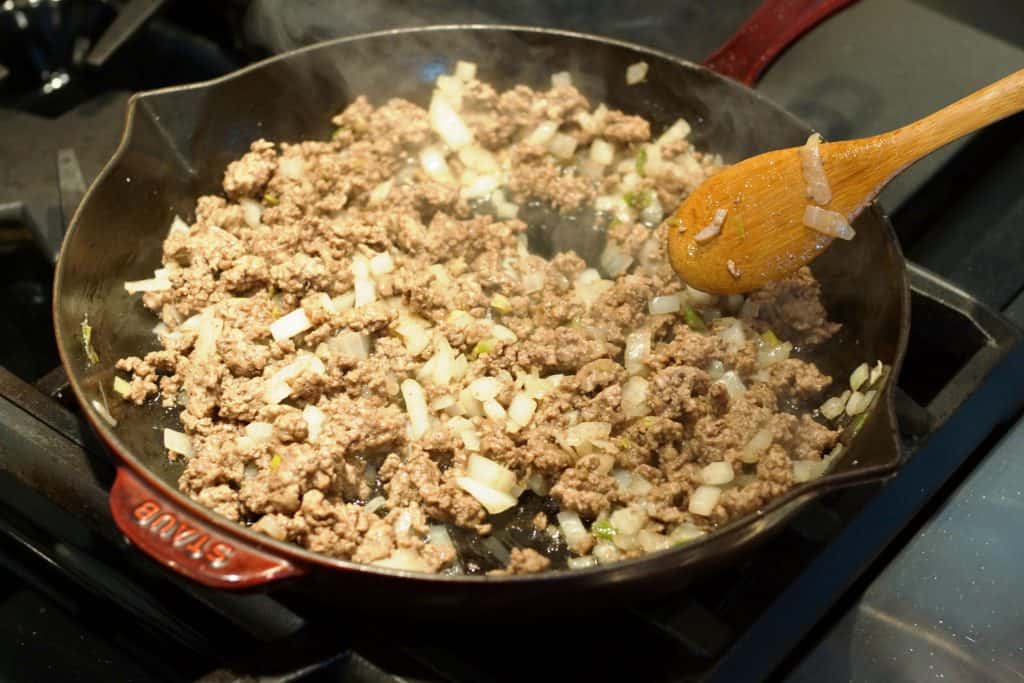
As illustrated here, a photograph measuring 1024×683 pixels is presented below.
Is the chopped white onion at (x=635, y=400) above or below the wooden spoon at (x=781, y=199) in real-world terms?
below

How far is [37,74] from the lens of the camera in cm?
317

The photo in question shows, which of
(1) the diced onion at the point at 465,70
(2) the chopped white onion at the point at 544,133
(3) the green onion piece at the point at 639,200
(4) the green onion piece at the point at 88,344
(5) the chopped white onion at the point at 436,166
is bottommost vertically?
(4) the green onion piece at the point at 88,344

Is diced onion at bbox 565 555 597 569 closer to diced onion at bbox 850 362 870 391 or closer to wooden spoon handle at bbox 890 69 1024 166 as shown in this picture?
diced onion at bbox 850 362 870 391

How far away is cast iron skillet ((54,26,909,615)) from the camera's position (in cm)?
138

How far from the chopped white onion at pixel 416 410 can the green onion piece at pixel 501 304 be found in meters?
0.32

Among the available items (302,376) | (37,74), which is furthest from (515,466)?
(37,74)

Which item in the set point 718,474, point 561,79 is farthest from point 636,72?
point 718,474

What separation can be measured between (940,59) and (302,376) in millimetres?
2172

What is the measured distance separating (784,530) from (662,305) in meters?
0.64

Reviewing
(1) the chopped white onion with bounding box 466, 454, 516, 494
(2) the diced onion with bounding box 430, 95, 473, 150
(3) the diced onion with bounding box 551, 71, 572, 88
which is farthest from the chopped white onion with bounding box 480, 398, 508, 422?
(3) the diced onion with bounding box 551, 71, 572, 88

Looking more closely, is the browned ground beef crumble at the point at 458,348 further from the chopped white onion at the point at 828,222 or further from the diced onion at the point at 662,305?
the chopped white onion at the point at 828,222

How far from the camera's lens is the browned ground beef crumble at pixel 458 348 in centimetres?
175

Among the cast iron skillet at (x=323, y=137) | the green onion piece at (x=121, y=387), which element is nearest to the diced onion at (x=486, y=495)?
the cast iron skillet at (x=323, y=137)

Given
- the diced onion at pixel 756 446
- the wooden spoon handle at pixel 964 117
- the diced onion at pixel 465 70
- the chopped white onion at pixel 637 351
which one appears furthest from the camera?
the diced onion at pixel 465 70
